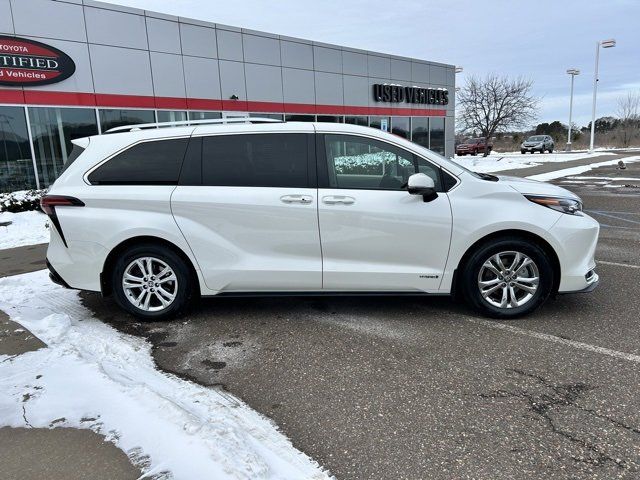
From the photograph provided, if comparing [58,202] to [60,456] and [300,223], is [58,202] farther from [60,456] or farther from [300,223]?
[60,456]

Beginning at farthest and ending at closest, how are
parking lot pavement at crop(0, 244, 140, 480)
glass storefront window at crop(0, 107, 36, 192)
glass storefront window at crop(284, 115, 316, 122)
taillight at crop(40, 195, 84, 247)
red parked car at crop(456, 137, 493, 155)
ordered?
red parked car at crop(456, 137, 493, 155)
glass storefront window at crop(284, 115, 316, 122)
glass storefront window at crop(0, 107, 36, 192)
taillight at crop(40, 195, 84, 247)
parking lot pavement at crop(0, 244, 140, 480)

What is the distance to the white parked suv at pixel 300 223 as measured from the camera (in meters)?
4.35

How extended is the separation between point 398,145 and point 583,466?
293 centimetres

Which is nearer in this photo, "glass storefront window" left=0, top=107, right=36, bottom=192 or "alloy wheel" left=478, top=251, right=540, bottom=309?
"alloy wheel" left=478, top=251, right=540, bottom=309

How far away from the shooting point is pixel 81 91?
14.1 metres

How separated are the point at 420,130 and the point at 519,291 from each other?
908 inches

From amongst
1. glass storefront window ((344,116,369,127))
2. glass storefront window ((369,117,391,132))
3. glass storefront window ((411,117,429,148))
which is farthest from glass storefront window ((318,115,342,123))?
glass storefront window ((411,117,429,148))

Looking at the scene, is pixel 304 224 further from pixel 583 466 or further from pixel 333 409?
pixel 583 466

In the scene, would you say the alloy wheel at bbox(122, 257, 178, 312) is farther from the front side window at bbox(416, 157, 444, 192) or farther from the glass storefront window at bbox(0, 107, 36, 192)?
the glass storefront window at bbox(0, 107, 36, 192)

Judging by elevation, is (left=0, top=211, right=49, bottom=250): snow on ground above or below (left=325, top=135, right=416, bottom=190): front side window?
below

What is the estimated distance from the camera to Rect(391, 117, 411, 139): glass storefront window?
2447 centimetres

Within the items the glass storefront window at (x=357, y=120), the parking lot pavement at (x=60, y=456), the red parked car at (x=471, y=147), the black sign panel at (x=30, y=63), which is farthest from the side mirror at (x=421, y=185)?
the red parked car at (x=471, y=147)

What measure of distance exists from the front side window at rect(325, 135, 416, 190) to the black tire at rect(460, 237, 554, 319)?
0.97 meters

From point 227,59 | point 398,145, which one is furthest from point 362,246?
point 227,59
